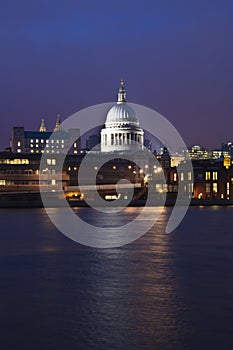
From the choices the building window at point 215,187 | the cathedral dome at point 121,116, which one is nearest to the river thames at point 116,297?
the building window at point 215,187

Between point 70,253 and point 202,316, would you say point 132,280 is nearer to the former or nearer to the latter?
point 202,316

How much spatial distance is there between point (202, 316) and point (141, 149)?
341 feet

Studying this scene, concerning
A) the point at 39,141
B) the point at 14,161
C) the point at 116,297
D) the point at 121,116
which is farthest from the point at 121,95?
the point at 116,297

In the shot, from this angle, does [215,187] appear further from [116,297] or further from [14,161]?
[116,297]

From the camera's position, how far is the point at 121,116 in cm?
12019

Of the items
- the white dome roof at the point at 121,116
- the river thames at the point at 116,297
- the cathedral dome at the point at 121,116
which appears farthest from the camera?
the white dome roof at the point at 121,116

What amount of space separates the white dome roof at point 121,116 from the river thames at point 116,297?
96.4 metres

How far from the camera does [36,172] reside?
2960 inches

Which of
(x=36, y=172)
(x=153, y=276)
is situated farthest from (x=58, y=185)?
(x=153, y=276)

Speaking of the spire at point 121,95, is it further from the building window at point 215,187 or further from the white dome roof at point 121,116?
the building window at point 215,187

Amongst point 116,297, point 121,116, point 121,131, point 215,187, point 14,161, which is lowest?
point 116,297

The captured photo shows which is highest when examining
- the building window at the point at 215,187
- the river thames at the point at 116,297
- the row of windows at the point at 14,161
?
the row of windows at the point at 14,161

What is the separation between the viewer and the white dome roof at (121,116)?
392 ft

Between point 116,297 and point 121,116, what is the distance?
108m
